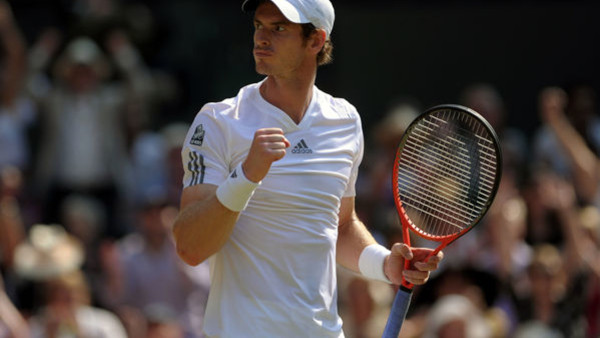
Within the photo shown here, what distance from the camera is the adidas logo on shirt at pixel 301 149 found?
3493mm

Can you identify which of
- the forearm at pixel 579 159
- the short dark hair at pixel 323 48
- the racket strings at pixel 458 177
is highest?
the short dark hair at pixel 323 48

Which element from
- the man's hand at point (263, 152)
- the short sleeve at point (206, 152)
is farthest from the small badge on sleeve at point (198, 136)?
the man's hand at point (263, 152)

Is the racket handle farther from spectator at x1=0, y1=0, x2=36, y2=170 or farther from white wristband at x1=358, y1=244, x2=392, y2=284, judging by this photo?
spectator at x1=0, y1=0, x2=36, y2=170

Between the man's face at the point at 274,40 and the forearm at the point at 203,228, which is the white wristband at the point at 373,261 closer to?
the forearm at the point at 203,228

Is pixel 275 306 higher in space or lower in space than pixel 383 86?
higher

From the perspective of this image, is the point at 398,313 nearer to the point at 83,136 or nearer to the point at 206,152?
the point at 206,152

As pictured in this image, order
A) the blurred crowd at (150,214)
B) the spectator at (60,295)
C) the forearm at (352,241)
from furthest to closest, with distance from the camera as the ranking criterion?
A: 1. the blurred crowd at (150,214)
2. the spectator at (60,295)
3. the forearm at (352,241)

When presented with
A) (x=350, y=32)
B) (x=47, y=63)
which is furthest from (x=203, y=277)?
(x=350, y=32)

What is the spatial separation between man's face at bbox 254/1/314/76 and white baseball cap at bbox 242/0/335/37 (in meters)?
0.05

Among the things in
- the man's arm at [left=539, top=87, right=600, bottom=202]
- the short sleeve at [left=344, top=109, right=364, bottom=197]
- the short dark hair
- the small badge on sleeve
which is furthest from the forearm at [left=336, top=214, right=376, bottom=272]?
the man's arm at [left=539, top=87, right=600, bottom=202]

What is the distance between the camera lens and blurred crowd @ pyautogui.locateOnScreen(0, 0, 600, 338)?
685 cm

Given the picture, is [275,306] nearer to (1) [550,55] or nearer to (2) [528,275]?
(2) [528,275]

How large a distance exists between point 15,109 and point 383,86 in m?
3.32

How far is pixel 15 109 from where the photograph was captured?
338 inches
